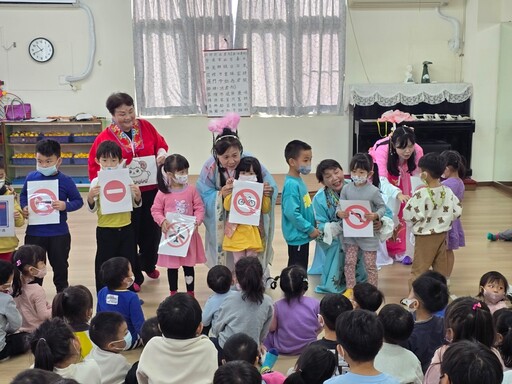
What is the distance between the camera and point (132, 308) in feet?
11.5

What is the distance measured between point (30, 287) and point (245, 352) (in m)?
1.79

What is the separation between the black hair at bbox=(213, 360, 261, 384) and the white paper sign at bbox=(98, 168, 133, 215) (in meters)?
2.49

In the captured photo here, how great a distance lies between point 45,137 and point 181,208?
5.26m

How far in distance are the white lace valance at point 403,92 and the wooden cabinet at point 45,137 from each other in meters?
3.63

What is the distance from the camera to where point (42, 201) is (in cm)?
429

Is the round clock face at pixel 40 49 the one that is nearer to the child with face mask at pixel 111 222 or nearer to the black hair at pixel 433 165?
the child with face mask at pixel 111 222

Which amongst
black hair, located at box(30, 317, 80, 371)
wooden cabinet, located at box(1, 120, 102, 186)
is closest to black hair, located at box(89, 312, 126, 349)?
black hair, located at box(30, 317, 80, 371)

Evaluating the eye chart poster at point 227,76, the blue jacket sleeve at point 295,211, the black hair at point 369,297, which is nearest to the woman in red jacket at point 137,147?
the blue jacket sleeve at point 295,211

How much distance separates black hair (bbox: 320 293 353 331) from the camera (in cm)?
284

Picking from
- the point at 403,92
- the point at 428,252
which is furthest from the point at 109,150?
the point at 403,92

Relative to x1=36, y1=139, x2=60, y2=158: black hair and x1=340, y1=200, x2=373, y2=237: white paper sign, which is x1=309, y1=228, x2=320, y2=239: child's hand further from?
x1=36, y1=139, x2=60, y2=158: black hair

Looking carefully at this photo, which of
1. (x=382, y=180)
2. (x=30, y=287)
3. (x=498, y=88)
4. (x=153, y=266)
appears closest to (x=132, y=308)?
(x=30, y=287)

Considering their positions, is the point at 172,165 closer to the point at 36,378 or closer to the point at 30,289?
the point at 30,289

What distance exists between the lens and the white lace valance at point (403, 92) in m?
8.85
